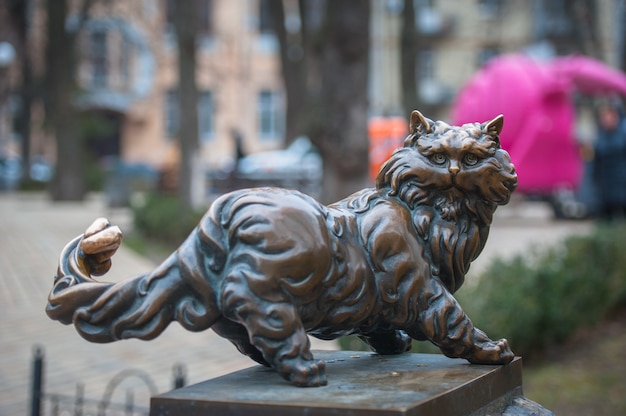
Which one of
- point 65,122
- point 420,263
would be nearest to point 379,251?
point 420,263

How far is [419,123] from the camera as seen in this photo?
2.74 metres

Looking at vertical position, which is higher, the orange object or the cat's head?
the cat's head

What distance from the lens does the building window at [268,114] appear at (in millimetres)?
42312

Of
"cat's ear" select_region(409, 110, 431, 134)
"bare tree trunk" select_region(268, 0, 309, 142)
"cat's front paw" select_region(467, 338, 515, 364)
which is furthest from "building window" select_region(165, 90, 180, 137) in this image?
"cat's front paw" select_region(467, 338, 515, 364)

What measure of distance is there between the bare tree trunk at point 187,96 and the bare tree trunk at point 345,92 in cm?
414

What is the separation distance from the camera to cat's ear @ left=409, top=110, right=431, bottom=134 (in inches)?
107

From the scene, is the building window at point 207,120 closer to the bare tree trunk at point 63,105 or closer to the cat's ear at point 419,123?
the bare tree trunk at point 63,105

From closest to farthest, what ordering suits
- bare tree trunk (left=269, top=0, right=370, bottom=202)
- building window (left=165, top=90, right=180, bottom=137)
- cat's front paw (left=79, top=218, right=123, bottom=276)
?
cat's front paw (left=79, top=218, right=123, bottom=276)
bare tree trunk (left=269, top=0, right=370, bottom=202)
building window (left=165, top=90, right=180, bottom=137)

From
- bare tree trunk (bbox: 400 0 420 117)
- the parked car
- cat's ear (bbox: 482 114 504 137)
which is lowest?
the parked car

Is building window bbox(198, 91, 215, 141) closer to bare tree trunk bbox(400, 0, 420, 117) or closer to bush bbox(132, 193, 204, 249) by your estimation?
bush bbox(132, 193, 204, 249)

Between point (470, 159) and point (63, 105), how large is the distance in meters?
23.1

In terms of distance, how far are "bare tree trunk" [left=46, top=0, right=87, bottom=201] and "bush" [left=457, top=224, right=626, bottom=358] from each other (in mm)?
17760

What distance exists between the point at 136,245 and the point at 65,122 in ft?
36.2

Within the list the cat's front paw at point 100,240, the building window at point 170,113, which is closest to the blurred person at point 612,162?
the cat's front paw at point 100,240
